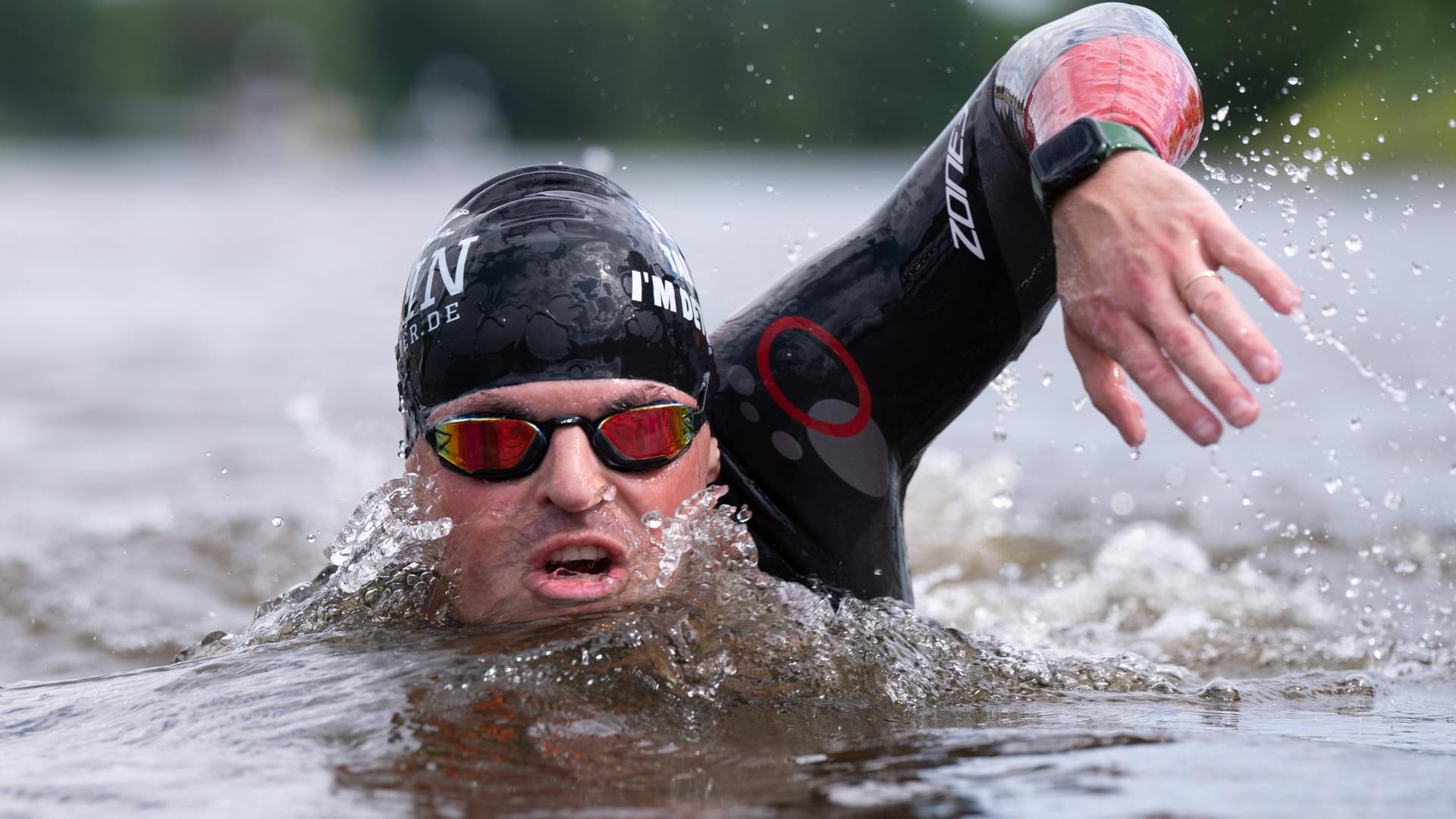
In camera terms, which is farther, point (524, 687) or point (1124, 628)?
point (1124, 628)

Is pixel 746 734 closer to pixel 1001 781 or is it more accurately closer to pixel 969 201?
pixel 1001 781

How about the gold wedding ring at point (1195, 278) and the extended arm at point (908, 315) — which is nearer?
the gold wedding ring at point (1195, 278)

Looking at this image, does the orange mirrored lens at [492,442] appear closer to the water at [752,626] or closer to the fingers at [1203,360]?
the water at [752,626]

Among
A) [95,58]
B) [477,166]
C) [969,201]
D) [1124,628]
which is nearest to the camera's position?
[969,201]

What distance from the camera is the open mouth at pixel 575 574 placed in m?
3.28

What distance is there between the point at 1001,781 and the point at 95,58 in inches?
4010

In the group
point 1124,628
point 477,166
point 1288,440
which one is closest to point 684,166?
point 477,166

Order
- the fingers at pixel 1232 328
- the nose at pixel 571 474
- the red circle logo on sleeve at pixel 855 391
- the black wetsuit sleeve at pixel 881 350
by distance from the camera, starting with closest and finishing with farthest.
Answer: the fingers at pixel 1232 328, the nose at pixel 571 474, the black wetsuit sleeve at pixel 881 350, the red circle logo on sleeve at pixel 855 391

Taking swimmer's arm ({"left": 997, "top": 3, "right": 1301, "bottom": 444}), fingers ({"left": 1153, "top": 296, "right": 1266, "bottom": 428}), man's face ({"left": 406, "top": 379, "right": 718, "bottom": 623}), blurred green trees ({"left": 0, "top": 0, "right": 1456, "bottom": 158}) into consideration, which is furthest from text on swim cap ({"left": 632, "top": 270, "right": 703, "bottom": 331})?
blurred green trees ({"left": 0, "top": 0, "right": 1456, "bottom": 158})

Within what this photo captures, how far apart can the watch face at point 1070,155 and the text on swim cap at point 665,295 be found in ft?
3.06

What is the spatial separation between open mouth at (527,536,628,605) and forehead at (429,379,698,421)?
0.90 feet

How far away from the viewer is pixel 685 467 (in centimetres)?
347

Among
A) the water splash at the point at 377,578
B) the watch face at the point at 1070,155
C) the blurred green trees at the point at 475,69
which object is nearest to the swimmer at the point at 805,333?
the watch face at the point at 1070,155

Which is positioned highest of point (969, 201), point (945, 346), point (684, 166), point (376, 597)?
point (684, 166)
